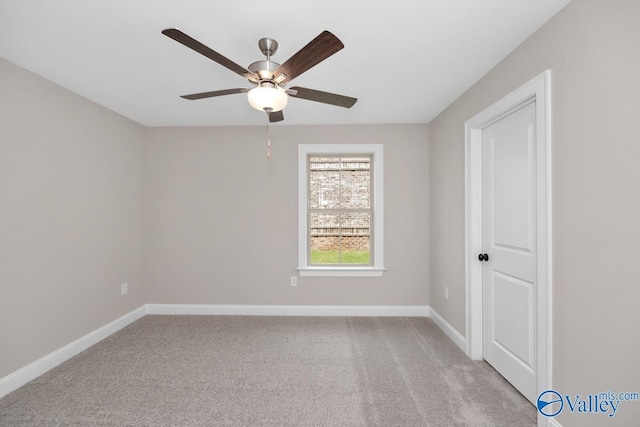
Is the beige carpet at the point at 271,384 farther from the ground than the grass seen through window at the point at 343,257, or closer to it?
closer to it

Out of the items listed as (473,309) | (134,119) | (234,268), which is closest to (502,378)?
(473,309)

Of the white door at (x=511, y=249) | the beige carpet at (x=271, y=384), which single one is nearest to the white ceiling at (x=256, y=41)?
the white door at (x=511, y=249)

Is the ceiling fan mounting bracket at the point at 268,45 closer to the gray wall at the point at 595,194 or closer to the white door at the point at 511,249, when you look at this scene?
the gray wall at the point at 595,194

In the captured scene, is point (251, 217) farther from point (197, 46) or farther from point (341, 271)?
point (197, 46)

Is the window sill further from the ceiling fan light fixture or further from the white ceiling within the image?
the ceiling fan light fixture

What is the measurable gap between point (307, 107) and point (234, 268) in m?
2.19

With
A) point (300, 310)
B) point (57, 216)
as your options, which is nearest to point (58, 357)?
point (57, 216)

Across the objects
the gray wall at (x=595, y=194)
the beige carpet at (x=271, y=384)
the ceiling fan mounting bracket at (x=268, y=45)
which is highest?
the ceiling fan mounting bracket at (x=268, y=45)

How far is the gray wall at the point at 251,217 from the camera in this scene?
3.82 metres

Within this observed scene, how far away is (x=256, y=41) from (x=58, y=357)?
3.11m

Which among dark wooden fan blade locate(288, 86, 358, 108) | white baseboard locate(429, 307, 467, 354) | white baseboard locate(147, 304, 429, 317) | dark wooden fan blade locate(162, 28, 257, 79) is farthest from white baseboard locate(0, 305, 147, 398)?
white baseboard locate(429, 307, 467, 354)

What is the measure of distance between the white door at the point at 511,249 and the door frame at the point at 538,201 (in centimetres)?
5

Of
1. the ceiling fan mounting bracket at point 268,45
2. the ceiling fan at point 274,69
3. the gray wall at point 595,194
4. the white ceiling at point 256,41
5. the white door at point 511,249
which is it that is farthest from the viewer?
the white door at point 511,249

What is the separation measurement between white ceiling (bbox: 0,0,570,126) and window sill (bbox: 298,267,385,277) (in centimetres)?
202
